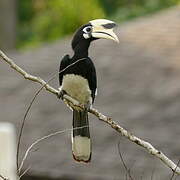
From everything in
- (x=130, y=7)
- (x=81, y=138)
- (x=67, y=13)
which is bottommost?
(x=81, y=138)

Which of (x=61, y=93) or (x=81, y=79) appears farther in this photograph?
(x=81, y=79)

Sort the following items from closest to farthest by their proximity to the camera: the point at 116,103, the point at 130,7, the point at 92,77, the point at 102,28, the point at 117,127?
1. the point at 102,28
2. the point at 117,127
3. the point at 92,77
4. the point at 116,103
5. the point at 130,7

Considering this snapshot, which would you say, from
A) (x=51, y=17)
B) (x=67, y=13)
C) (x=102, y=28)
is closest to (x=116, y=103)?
(x=67, y=13)

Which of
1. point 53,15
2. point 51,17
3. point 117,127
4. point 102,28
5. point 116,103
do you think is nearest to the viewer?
point 102,28

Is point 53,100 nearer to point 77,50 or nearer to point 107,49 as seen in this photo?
point 107,49

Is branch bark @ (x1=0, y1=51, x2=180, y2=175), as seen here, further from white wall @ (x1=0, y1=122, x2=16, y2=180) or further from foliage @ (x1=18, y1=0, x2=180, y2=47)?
foliage @ (x1=18, y1=0, x2=180, y2=47)

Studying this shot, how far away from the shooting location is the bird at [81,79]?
9.82ft

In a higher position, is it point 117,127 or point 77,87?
point 77,87

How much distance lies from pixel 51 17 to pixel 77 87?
720 inches

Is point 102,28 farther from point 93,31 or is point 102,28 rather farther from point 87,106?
point 87,106

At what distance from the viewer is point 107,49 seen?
13523 millimetres

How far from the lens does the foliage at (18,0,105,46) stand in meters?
18.8

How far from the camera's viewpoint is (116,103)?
38.8 ft

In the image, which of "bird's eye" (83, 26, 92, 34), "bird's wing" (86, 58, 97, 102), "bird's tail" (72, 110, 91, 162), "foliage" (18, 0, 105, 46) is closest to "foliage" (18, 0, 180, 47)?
"foliage" (18, 0, 105, 46)
